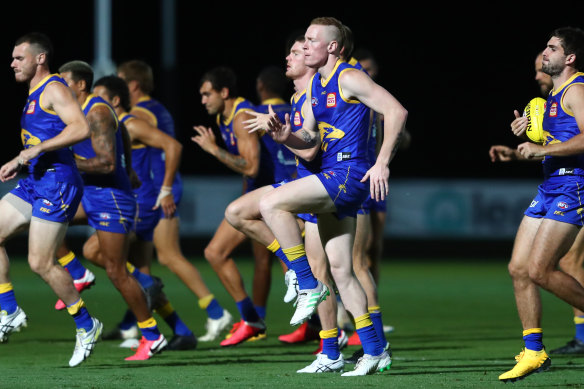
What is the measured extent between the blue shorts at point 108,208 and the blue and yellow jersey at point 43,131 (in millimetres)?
657

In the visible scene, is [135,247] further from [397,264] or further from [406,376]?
[397,264]

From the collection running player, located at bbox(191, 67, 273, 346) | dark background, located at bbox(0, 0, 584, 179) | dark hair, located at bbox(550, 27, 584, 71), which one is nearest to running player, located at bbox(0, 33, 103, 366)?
running player, located at bbox(191, 67, 273, 346)

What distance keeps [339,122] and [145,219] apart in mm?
3302

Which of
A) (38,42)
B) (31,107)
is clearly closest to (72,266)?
(31,107)

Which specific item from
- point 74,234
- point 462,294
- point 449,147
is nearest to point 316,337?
point 462,294

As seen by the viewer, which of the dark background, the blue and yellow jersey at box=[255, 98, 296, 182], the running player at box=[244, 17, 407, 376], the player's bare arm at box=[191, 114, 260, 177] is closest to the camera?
the running player at box=[244, 17, 407, 376]

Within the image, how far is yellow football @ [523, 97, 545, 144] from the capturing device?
7.20 metres

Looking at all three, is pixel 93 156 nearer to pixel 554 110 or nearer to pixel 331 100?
pixel 331 100

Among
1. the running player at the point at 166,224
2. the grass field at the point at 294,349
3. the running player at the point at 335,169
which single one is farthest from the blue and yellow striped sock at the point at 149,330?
the running player at the point at 335,169

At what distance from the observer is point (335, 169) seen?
23.0 feet

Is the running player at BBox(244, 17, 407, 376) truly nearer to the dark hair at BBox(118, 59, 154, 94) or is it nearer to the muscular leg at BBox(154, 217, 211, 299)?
the muscular leg at BBox(154, 217, 211, 299)

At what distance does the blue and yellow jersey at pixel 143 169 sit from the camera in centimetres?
995

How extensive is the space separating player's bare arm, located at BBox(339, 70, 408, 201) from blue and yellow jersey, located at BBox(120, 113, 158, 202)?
343cm

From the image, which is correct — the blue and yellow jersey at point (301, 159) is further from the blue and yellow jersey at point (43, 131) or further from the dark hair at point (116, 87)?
the dark hair at point (116, 87)
